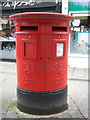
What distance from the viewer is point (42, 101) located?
10.3 feet

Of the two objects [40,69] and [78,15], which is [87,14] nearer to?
[78,15]

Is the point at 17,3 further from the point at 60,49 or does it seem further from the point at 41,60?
the point at 41,60

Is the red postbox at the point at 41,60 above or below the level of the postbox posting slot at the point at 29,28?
below

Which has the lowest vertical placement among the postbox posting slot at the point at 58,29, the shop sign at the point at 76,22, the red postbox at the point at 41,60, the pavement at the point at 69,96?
the pavement at the point at 69,96

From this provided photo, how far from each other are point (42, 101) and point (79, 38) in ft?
15.0

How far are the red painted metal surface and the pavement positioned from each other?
520 millimetres

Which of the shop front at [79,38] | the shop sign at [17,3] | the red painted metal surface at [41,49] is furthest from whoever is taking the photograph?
the shop sign at [17,3]

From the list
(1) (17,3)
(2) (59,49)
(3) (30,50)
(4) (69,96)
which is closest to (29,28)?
(3) (30,50)

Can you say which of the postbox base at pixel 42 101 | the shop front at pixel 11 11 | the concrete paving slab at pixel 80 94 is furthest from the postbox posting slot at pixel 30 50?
the shop front at pixel 11 11

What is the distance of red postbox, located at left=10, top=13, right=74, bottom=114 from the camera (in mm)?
2895

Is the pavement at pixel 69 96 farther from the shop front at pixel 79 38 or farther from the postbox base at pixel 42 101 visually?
the shop front at pixel 79 38

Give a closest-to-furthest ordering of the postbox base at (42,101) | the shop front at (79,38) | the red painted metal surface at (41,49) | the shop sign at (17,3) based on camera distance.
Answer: the red painted metal surface at (41,49)
the postbox base at (42,101)
the shop front at (79,38)
the shop sign at (17,3)

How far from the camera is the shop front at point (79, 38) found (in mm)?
6855

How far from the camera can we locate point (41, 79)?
10.1 feet
